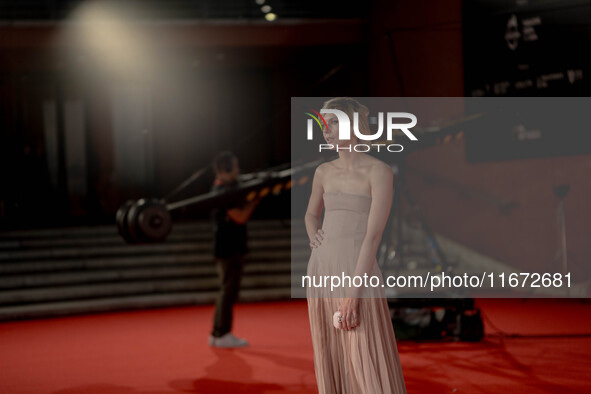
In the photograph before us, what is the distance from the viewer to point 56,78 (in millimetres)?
Answer: 12883

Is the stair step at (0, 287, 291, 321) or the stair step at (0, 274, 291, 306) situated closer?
the stair step at (0, 287, 291, 321)

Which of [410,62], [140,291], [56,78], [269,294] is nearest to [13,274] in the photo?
[140,291]

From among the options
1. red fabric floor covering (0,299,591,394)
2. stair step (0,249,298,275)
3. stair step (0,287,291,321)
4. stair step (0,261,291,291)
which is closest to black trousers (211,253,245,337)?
red fabric floor covering (0,299,591,394)

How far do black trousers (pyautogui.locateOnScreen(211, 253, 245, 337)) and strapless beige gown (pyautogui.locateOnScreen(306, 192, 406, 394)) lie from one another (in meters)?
3.15

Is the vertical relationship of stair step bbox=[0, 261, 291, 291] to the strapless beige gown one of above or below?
below

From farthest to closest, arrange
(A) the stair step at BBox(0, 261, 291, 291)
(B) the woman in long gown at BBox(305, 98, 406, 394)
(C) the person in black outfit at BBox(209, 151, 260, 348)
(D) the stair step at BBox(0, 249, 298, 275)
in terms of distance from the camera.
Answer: (D) the stair step at BBox(0, 249, 298, 275) → (A) the stair step at BBox(0, 261, 291, 291) → (C) the person in black outfit at BBox(209, 151, 260, 348) → (B) the woman in long gown at BBox(305, 98, 406, 394)

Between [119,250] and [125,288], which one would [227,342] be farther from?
[119,250]

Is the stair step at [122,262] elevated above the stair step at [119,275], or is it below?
above

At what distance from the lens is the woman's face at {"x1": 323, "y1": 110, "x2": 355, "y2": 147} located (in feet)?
8.15

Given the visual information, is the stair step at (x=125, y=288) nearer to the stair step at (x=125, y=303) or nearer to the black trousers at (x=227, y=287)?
the stair step at (x=125, y=303)

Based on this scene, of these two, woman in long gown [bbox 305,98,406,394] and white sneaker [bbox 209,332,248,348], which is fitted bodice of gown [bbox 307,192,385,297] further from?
white sneaker [bbox 209,332,248,348]

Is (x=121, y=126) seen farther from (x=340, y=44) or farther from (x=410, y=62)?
(x=410, y=62)

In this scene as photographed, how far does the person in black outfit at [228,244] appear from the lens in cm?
571

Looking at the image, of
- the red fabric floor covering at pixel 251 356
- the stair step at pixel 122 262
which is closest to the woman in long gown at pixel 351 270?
the red fabric floor covering at pixel 251 356
